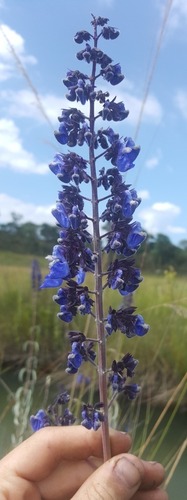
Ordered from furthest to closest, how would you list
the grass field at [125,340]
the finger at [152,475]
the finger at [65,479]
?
the grass field at [125,340], the finger at [65,479], the finger at [152,475]

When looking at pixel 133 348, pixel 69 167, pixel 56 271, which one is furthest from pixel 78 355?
pixel 133 348

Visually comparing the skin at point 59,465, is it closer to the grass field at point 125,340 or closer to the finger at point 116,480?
the finger at point 116,480

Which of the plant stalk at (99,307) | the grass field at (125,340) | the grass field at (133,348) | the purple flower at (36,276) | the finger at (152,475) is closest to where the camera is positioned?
the plant stalk at (99,307)

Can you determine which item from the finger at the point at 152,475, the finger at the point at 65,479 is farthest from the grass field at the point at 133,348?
the finger at the point at 152,475

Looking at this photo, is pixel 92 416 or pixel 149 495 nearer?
pixel 92 416

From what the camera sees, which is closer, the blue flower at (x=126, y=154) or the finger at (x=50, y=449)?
the blue flower at (x=126, y=154)

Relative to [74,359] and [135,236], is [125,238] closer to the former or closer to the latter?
[135,236]

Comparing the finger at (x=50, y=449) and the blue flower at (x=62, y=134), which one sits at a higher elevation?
the blue flower at (x=62, y=134)
